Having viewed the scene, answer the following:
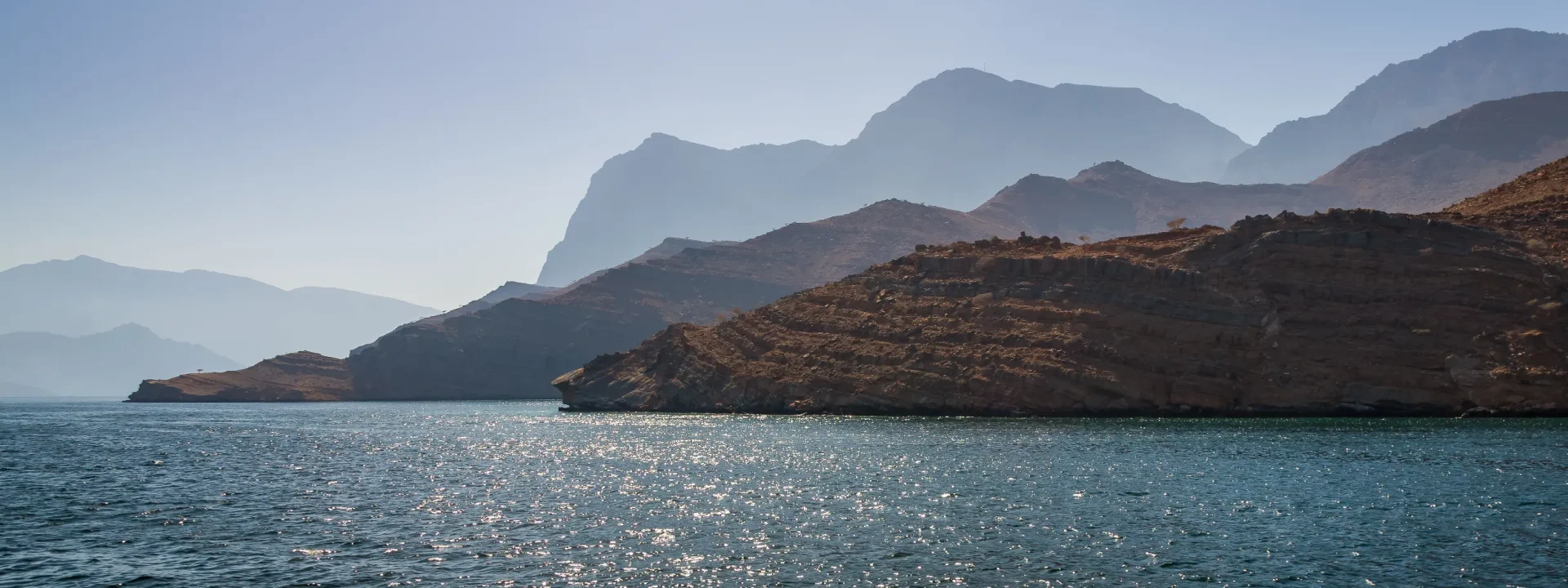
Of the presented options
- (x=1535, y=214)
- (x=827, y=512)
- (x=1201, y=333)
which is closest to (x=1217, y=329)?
(x=1201, y=333)

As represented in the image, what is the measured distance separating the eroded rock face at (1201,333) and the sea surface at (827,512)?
13332 mm

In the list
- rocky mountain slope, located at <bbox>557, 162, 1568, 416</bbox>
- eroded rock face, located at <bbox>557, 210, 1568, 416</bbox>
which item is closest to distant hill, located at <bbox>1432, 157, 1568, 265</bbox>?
rocky mountain slope, located at <bbox>557, 162, 1568, 416</bbox>

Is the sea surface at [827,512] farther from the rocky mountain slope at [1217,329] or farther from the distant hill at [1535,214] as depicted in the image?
the distant hill at [1535,214]

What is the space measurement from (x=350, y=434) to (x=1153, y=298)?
242 ft

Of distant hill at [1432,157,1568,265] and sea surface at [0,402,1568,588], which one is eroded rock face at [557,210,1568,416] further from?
sea surface at [0,402,1568,588]

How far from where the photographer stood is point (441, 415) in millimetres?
138125

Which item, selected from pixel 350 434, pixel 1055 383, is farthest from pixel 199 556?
pixel 1055 383

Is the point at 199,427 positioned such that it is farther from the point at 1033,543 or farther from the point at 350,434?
the point at 1033,543

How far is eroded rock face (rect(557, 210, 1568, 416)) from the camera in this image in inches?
3637

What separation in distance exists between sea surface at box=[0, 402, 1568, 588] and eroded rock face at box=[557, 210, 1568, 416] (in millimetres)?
13332

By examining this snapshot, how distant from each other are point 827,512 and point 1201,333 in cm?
6869

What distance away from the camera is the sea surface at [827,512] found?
107ft

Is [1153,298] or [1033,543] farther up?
[1153,298]

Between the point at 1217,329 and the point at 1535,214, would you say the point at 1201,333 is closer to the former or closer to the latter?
the point at 1217,329
